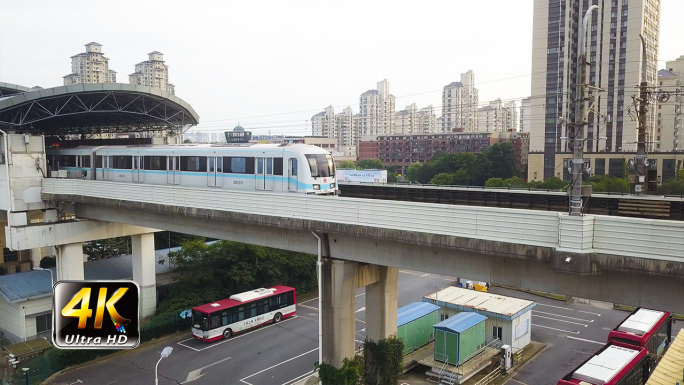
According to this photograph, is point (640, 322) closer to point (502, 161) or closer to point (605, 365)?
point (605, 365)

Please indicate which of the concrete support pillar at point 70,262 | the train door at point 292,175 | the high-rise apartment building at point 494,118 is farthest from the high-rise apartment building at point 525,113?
the concrete support pillar at point 70,262

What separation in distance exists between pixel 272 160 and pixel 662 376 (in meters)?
16.4

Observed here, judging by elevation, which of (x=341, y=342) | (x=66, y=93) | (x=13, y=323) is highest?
(x=66, y=93)

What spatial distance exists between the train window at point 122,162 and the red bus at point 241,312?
8528mm

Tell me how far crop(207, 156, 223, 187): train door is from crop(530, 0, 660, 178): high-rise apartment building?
179 ft

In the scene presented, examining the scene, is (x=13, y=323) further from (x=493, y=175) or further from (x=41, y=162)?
(x=493, y=175)

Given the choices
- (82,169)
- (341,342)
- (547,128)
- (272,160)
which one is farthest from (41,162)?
(547,128)

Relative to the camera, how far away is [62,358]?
2405 cm

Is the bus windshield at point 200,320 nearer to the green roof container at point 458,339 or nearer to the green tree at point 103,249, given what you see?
the green roof container at point 458,339

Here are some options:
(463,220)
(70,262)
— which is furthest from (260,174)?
(70,262)

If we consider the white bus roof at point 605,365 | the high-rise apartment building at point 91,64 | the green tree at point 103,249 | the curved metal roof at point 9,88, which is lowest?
the white bus roof at point 605,365

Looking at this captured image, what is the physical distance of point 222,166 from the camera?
23531 mm

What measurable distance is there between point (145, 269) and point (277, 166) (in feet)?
42.4

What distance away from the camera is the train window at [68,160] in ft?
104
